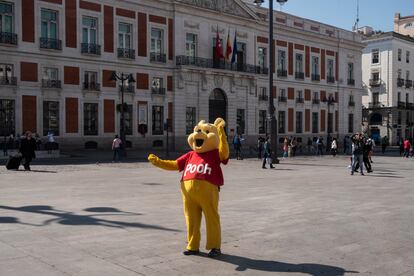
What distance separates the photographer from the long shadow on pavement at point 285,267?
5457 mm

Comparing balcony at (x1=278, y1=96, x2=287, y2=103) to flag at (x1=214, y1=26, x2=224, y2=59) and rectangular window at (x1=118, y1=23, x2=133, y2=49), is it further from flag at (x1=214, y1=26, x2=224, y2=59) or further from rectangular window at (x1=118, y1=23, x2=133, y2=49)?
rectangular window at (x1=118, y1=23, x2=133, y2=49)

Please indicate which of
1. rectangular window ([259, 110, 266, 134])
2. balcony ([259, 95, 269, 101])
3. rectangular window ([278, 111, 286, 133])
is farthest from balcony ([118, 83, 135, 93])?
rectangular window ([278, 111, 286, 133])

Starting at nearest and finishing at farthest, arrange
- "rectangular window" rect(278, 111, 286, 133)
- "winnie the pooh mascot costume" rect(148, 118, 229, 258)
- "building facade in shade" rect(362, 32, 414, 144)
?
1. "winnie the pooh mascot costume" rect(148, 118, 229, 258)
2. "rectangular window" rect(278, 111, 286, 133)
3. "building facade in shade" rect(362, 32, 414, 144)

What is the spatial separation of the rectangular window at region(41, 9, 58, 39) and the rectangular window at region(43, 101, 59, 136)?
4.48 meters

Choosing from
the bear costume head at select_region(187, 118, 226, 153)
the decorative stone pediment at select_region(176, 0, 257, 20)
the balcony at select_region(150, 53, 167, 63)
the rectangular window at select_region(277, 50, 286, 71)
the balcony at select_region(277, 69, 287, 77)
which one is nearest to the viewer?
the bear costume head at select_region(187, 118, 226, 153)

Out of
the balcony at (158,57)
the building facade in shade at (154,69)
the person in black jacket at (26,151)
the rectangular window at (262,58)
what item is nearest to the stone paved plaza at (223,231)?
the person in black jacket at (26,151)

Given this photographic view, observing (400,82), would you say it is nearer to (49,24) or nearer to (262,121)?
(262,121)

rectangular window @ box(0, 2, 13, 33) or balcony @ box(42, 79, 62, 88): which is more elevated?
rectangular window @ box(0, 2, 13, 33)

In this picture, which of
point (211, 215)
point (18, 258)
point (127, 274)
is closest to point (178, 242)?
point (211, 215)

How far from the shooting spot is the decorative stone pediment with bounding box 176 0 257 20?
39469 mm

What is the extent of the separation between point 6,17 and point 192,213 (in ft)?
90.6

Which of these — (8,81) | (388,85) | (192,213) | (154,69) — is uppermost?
(388,85)

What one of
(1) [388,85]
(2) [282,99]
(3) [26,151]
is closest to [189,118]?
(2) [282,99]

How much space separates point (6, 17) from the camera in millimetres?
29562
